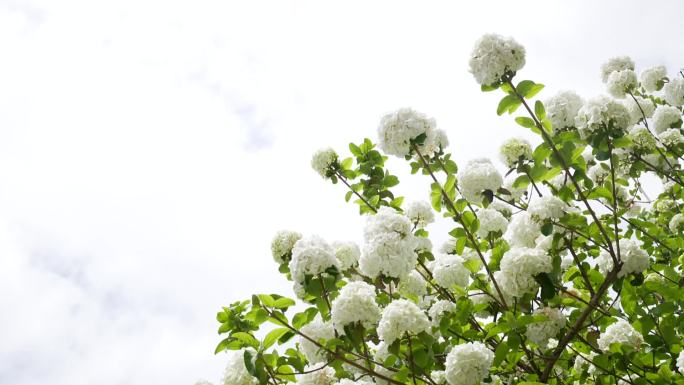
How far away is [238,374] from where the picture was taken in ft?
12.4

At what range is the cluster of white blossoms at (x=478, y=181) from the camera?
458 cm

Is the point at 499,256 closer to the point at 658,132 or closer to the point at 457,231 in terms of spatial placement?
the point at 457,231

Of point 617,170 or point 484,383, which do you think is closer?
point 484,383

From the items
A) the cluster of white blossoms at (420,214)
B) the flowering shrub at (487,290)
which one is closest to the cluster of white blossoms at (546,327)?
the flowering shrub at (487,290)

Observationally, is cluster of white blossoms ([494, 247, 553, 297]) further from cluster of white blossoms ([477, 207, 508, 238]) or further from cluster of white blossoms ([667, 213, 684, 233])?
cluster of white blossoms ([667, 213, 684, 233])

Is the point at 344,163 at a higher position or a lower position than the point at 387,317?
higher

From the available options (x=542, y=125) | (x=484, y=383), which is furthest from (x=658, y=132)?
(x=484, y=383)

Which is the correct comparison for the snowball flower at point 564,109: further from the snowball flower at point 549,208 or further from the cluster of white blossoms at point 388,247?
the cluster of white blossoms at point 388,247

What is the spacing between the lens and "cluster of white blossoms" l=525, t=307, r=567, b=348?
3738 mm

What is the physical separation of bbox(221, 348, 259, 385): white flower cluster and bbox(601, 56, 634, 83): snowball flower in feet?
17.3

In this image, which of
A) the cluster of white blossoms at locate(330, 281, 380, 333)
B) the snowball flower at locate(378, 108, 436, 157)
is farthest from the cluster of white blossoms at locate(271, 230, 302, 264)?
the snowball flower at locate(378, 108, 436, 157)

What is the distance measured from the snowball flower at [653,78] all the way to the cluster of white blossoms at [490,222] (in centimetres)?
348

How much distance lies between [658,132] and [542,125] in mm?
3339

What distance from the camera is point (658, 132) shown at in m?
6.64
